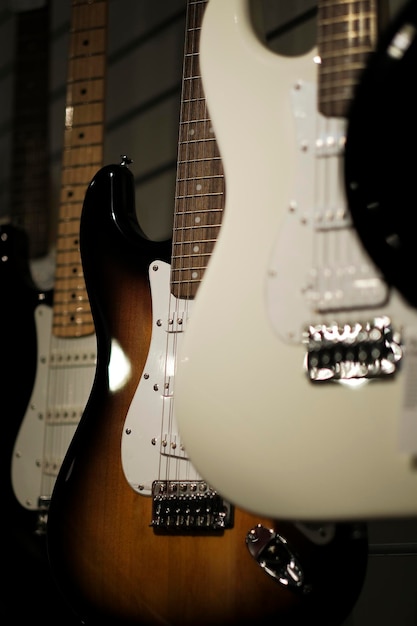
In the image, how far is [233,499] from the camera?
0.72m

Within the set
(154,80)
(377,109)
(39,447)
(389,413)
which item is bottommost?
Result: (39,447)

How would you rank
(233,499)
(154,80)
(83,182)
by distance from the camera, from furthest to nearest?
(154,80) < (83,182) < (233,499)

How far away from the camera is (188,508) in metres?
0.88

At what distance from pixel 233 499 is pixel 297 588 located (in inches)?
5.7

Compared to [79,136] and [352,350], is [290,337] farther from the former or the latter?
[79,136]

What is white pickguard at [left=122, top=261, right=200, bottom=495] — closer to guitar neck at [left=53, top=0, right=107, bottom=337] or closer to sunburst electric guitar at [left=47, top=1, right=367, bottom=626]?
sunburst electric guitar at [left=47, top=1, right=367, bottom=626]

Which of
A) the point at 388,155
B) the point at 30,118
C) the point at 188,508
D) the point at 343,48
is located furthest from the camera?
the point at 30,118

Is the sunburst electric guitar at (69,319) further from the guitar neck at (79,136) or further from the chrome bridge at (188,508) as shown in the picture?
the chrome bridge at (188,508)

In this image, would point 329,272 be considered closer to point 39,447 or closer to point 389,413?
point 389,413

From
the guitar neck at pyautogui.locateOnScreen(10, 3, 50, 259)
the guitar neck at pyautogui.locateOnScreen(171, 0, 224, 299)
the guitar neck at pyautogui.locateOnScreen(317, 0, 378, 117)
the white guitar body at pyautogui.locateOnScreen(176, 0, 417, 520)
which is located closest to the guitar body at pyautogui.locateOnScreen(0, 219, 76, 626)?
the guitar neck at pyautogui.locateOnScreen(10, 3, 50, 259)

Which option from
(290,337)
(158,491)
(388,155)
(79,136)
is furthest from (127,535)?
(79,136)

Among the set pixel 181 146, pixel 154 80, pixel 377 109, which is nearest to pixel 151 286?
pixel 181 146

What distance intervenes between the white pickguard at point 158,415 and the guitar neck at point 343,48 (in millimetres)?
290

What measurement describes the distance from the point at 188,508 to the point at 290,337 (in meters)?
0.25
